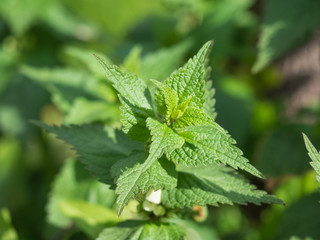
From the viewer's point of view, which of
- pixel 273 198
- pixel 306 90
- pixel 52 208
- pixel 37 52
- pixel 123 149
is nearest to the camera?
pixel 273 198

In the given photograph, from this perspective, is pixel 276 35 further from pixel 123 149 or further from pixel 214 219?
pixel 214 219

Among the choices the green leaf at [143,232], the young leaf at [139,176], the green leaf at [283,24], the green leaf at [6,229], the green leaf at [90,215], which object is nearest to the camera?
the young leaf at [139,176]

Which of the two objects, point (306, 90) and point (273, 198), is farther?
point (306, 90)

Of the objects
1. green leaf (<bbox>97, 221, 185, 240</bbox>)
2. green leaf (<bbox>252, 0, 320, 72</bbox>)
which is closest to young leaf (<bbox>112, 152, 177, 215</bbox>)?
green leaf (<bbox>97, 221, 185, 240</bbox>)

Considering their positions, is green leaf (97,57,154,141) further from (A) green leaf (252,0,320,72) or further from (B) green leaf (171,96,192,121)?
(A) green leaf (252,0,320,72)

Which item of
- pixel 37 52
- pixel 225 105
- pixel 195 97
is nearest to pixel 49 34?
pixel 37 52

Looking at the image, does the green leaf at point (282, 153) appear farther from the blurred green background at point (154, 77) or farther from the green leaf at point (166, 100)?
the green leaf at point (166, 100)

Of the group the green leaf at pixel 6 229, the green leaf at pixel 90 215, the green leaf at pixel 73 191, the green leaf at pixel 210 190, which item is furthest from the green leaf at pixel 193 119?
the green leaf at pixel 6 229
